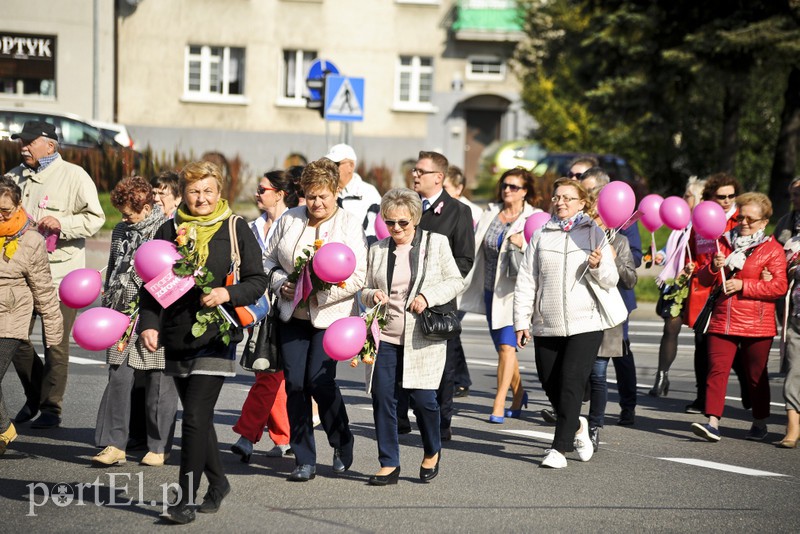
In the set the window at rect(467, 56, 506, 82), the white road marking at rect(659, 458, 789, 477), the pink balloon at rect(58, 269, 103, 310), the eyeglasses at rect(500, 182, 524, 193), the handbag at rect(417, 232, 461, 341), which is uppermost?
the window at rect(467, 56, 506, 82)

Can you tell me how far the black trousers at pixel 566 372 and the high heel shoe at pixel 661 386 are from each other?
3.46 metres

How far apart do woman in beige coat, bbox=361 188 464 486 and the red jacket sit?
2.70 m

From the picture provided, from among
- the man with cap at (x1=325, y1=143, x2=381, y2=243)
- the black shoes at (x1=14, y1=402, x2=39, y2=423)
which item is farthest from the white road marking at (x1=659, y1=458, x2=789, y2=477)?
the black shoes at (x1=14, y1=402, x2=39, y2=423)

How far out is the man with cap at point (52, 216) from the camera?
871 centimetres

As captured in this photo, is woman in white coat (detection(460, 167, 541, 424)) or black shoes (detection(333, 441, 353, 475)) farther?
woman in white coat (detection(460, 167, 541, 424))

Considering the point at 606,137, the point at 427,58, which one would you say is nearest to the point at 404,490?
the point at 606,137

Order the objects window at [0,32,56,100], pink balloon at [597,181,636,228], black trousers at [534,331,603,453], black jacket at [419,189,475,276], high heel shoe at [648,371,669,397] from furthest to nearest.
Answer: window at [0,32,56,100] < high heel shoe at [648,371,669,397] < black jacket at [419,189,475,276] < pink balloon at [597,181,636,228] < black trousers at [534,331,603,453]

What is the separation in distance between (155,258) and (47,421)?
287 cm

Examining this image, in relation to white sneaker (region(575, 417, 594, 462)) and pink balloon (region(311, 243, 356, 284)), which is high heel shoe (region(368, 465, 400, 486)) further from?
white sneaker (region(575, 417, 594, 462))

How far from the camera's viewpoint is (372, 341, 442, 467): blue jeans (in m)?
7.26

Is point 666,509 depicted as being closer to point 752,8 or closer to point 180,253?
point 180,253

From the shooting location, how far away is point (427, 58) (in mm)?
41781

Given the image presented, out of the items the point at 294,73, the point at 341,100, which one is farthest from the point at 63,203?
the point at 294,73

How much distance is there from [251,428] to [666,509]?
261 cm
